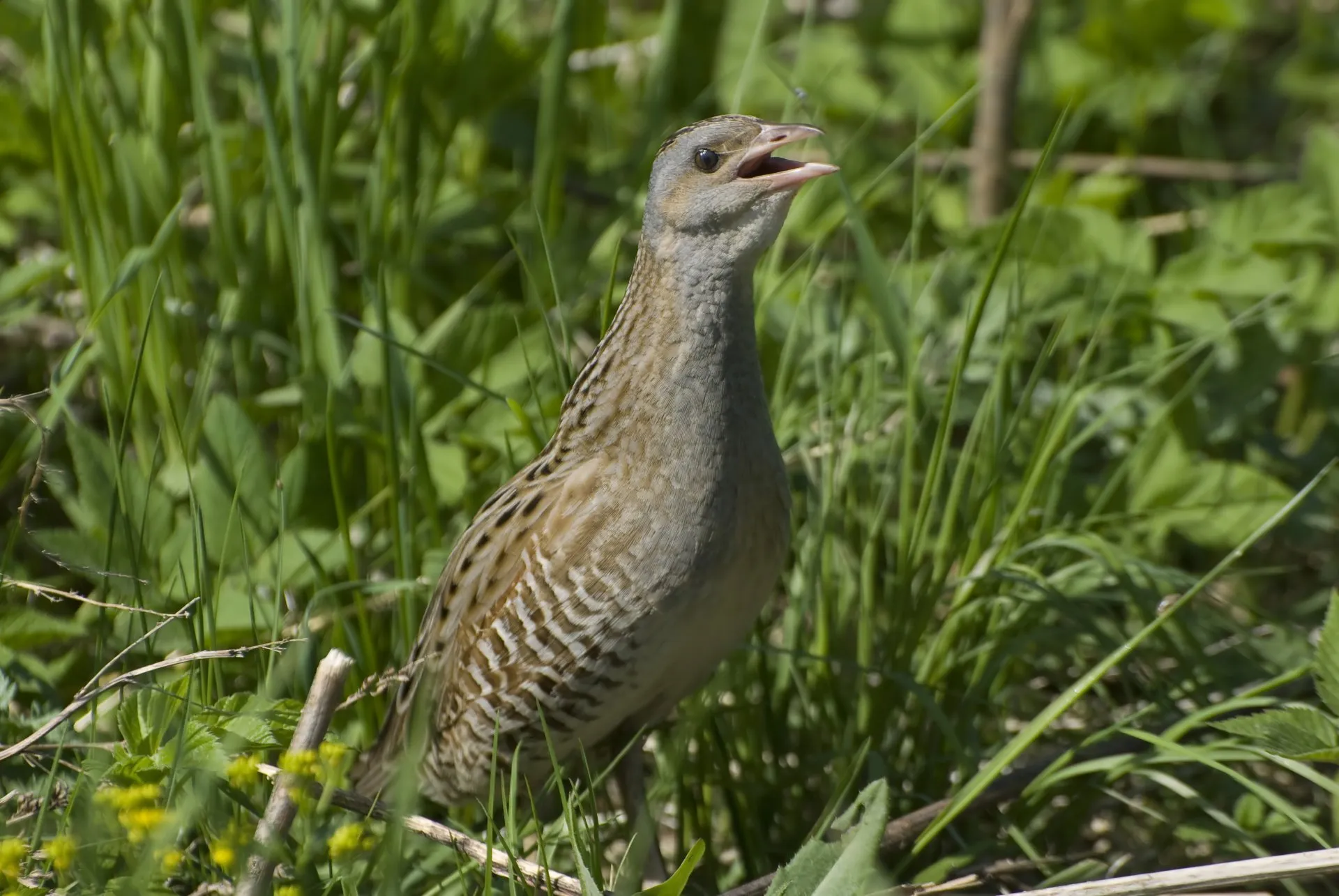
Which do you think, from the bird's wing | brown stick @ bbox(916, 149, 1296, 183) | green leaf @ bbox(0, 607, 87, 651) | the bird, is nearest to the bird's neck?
the bird

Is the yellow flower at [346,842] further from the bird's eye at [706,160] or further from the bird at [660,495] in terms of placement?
the bird's eye at [706,160]

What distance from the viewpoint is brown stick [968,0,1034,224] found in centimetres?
375

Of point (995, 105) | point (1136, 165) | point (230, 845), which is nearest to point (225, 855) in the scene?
point (230, 845)

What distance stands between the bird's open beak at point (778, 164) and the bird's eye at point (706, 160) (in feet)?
0.12

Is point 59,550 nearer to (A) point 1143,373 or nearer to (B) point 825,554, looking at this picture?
(B) point 825,554

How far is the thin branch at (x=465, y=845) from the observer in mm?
2090

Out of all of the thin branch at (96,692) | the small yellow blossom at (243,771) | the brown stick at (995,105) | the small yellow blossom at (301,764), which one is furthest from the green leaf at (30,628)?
the brown stick at (995,105)

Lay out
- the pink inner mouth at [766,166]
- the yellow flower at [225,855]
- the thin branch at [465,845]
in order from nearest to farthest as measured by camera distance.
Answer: the yellow flower at [225,855]
the thin branch at [465,845]
the pink inner mouth at [766,166]

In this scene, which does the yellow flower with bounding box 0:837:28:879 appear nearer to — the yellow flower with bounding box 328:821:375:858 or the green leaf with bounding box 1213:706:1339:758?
the yellow flower with bounding box 328:821:375:858

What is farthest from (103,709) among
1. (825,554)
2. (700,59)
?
(700,59)

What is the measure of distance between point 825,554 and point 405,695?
2.57ft

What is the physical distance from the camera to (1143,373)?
319 centimetres

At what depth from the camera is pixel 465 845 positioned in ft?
7.06

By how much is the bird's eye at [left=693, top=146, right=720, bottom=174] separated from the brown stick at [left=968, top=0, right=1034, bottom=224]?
1.62 m
